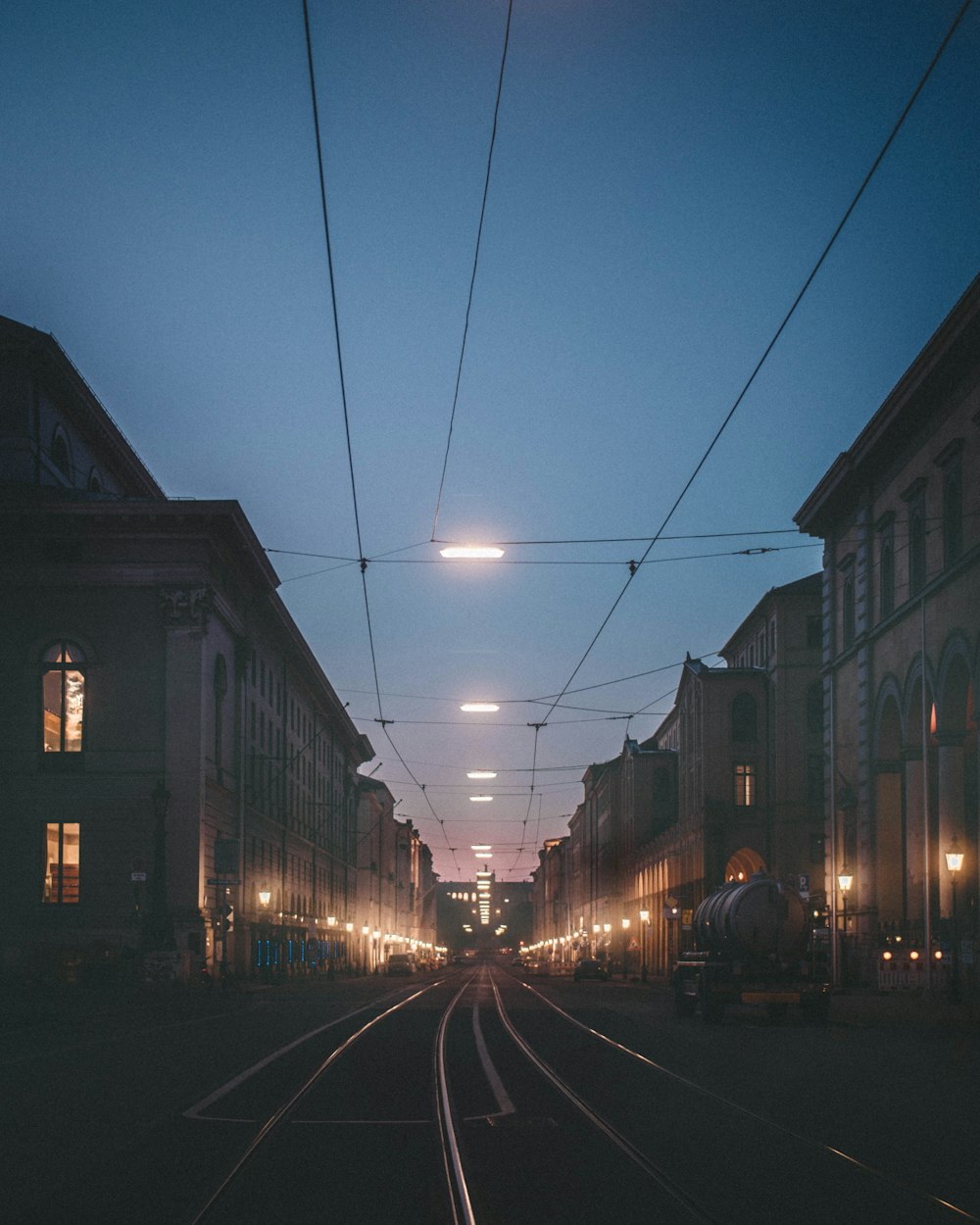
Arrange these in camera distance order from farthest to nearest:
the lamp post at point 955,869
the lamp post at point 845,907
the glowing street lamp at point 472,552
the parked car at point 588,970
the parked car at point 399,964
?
1. the parked car at point 399,964
2. the parked car at point 588,970
3. the lamp post at point 845,907
4. the lamp post at point 955,869
5. the glowing street lamp at point 472,552

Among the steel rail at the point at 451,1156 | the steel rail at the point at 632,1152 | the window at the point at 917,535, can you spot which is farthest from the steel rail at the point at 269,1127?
the window at the point at 917,535

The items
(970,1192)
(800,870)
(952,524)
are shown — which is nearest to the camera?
(970,1192)

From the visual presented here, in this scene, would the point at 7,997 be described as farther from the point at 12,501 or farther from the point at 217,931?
the point at 12,501

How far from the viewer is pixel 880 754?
42469 mm

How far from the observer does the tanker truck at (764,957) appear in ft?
98.5

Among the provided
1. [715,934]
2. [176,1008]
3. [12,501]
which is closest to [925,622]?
[715,934]

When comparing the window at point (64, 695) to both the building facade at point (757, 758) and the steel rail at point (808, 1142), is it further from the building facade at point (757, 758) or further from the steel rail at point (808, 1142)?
the steel rail at point (808, 1142)

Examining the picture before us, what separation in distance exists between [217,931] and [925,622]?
24.0 m

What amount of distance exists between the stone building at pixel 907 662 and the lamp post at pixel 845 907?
0.14m

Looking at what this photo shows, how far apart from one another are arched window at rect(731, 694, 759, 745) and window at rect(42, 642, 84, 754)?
117 ft

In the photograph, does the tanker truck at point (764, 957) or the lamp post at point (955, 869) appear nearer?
the tanker truck at point (764, 957)

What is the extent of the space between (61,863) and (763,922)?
25.2m

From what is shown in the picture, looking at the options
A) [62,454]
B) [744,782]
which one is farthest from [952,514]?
[744,782]

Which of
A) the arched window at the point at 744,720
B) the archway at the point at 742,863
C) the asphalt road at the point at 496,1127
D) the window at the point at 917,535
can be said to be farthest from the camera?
the arched window at the point at 744,720
